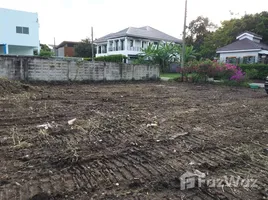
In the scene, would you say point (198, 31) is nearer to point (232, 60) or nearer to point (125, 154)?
point (232, 60)

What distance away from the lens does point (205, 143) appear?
336cm

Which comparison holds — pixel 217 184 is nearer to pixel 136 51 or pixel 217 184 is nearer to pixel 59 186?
pixel 59 186

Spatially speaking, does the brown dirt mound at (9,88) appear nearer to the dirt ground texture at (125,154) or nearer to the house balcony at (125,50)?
the dirt ground texture at (125,154)

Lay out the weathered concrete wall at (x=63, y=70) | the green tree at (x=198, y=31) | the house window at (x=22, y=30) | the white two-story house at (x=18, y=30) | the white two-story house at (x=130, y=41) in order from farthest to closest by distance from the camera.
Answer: the green tree at (x=198, y=31)
the white two-story house at (x=130, y=41)
the house window at (x=22, y=30)
the white two-story house at (x=18, y=30)
the weathered concrete wall at (x=63, y=70)

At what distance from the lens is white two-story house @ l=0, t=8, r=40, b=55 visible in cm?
→ 2370

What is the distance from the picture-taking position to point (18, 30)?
81.1 feet

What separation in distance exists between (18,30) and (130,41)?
13.9m

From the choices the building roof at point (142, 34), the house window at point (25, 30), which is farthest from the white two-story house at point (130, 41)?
the house window at point (25, 30)

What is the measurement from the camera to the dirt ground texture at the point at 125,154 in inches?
81.1

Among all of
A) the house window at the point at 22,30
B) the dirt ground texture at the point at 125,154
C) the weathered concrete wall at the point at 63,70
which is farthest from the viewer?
the house window at the point at 22,30

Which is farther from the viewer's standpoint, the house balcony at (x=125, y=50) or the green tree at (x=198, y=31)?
the green tree at (x=198, y=31)

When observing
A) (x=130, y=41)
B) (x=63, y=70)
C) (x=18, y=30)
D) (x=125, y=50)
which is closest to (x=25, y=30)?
(x=18, y=30)

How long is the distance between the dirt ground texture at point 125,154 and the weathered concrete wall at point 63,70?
5.73 m

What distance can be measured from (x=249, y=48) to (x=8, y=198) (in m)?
23.3
